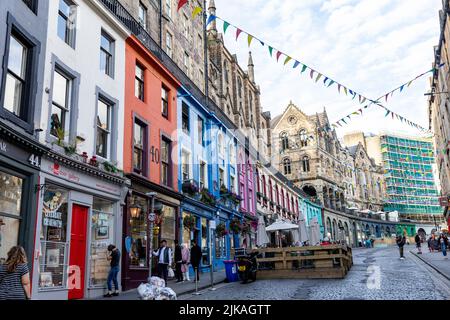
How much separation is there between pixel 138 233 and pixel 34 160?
6.09 meters

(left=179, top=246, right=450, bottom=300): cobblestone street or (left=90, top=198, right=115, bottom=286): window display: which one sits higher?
(left=90, top=198, right=115, bottom=286): window display

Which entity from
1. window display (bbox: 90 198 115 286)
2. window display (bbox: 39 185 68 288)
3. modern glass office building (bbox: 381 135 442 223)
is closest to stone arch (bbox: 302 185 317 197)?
modern glass office building (bbox: 381 135 442 223)

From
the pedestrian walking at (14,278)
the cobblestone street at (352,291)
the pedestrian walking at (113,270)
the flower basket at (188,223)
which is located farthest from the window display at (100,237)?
the pedestrian walking at (14,278)

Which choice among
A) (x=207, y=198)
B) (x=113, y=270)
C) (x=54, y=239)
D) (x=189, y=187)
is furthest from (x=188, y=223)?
(x=54, y=239)

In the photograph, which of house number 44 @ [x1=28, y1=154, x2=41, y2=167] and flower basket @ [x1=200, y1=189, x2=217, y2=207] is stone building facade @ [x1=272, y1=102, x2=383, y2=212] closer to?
flower basket @ [x1=200, y1=189, x2=217, y2=207]

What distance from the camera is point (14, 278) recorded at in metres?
5.83

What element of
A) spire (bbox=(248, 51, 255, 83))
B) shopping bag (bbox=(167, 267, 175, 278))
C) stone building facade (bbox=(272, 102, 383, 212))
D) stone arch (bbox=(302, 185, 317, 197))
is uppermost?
spire (bbox=(248, 51, 255, 83))

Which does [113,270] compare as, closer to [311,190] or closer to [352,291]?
[352,291]

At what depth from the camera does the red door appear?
11653 millimetres

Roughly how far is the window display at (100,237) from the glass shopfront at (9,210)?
10.9ft

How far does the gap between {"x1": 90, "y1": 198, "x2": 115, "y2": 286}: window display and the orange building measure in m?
0.70
